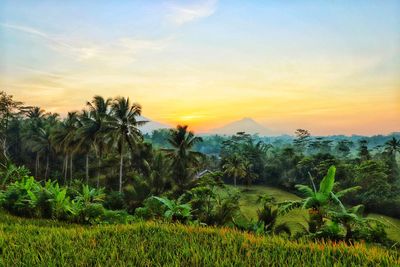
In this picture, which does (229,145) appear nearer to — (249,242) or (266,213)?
(266,213)

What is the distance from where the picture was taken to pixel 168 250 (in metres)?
5.56

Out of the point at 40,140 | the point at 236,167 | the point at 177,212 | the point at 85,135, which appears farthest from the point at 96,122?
the point at 177,212

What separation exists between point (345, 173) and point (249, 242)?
4207 cm

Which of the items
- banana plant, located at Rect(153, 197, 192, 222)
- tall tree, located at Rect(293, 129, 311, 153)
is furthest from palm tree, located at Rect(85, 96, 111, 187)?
tall tree, located at Rect(293, 129, 311, 153)

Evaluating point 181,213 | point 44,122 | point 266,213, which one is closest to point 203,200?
point 266,213

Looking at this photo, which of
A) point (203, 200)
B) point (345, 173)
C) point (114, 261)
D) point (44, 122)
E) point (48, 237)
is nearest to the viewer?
point (114, 261)

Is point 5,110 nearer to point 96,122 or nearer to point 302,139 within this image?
point 96,122

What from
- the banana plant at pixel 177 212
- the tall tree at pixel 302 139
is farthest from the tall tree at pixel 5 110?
the tall tree at pixel 302 139

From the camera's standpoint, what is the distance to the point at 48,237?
246 inches

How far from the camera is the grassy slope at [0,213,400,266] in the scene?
500cm

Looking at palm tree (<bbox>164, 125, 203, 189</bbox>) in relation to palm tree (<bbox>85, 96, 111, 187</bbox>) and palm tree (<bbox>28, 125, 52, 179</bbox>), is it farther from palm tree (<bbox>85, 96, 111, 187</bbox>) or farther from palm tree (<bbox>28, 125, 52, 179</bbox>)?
palm tree (<bbox>28, 125, 52, 179</bbox>)

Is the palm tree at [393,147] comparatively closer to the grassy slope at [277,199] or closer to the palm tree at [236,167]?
the grassy slope at [277,199]

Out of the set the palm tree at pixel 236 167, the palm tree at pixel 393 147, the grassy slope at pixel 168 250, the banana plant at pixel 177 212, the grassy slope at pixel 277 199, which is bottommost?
the grassy slope at pixel 277 199

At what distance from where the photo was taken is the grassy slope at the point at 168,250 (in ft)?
16.4
